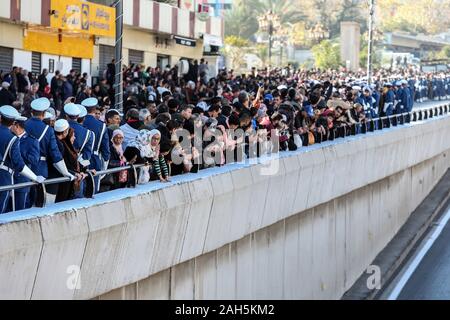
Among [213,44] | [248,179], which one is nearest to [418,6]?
[213,44]

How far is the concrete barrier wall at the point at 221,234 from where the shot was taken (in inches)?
360

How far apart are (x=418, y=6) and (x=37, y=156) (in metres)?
179

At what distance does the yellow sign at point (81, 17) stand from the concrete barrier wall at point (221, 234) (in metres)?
10.9

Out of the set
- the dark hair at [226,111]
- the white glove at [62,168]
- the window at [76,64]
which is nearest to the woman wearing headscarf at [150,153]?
the white glove at [62,168]

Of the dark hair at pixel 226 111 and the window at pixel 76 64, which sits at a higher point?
the window at pixel 76 64

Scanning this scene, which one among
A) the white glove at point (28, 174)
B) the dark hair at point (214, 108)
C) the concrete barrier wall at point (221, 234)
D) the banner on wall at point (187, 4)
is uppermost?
A: the banner on wall at point (187, 4)

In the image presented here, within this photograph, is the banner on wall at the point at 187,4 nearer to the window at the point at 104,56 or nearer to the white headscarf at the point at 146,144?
the window at the point at 104,56

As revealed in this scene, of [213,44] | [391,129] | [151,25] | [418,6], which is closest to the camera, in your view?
[391,129]

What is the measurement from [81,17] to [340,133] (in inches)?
522

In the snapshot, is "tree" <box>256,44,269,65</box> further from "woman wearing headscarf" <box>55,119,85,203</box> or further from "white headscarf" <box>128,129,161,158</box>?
"woman wearing headscarf" <box>55,119,85,203</box>

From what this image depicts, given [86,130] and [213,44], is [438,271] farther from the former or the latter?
[213,44]

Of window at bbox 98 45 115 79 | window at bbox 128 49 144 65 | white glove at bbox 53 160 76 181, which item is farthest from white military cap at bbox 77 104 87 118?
window at bbox 128 49 144 65

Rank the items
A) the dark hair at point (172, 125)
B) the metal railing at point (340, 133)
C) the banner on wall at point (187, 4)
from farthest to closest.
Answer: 1. the banner on wall at point (187, 4)
2. the dark hair at point (172, 125)
3. the metal railing at point (340, 133)
